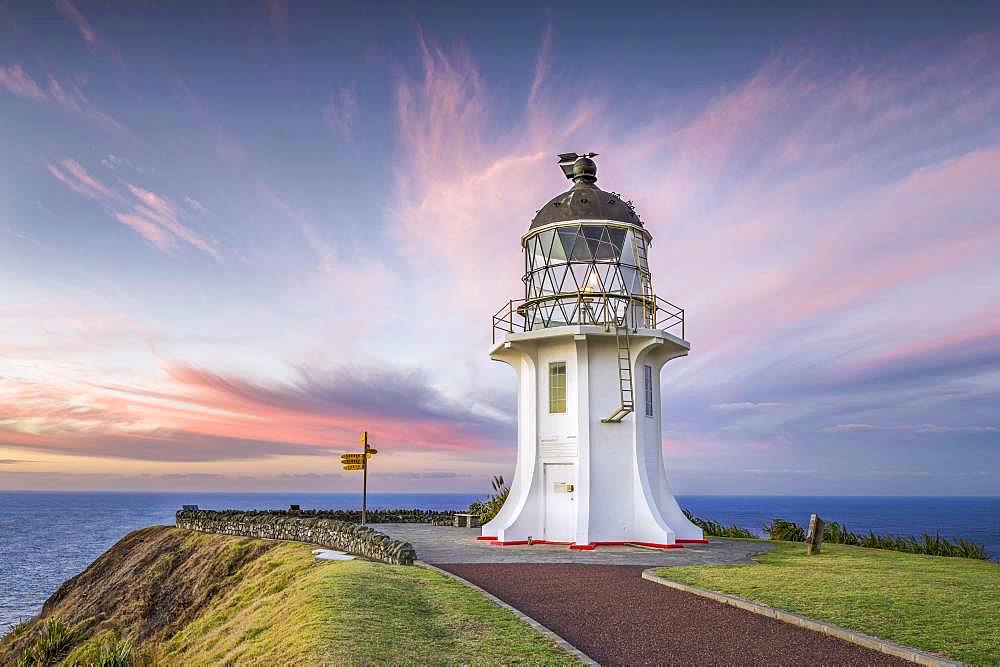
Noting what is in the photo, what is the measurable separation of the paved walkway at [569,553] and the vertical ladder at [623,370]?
11.9 feet

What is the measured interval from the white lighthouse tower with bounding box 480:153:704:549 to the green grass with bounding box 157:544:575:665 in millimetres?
7624

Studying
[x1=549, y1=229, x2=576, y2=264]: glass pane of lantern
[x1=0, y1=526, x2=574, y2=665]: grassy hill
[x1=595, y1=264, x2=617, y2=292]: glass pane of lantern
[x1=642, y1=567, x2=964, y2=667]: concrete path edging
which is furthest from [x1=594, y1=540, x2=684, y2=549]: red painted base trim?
[x1=549, y1=229, x2=576, y2=264]: glass pane of lantern

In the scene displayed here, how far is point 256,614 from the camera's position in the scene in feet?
47.1

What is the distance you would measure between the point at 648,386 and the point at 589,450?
9.23ft

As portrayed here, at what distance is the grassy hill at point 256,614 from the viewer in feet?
31.6

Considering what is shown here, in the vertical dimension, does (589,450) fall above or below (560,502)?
above

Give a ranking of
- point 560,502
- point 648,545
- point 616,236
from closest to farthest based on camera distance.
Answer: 1. point 648,545
2. point 560,502
3. point 616,236

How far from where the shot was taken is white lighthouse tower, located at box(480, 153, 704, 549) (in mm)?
22391

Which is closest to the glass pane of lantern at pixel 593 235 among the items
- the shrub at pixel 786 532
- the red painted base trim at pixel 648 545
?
the red painted base trim at pixel 648 545

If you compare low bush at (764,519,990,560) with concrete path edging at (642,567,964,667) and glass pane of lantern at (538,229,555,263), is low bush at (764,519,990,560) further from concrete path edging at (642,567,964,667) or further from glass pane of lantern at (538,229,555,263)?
concrete path edging at (642,567,964,667)

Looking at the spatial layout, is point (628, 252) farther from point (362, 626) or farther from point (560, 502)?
point (362, 626)

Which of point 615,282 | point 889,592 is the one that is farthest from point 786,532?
point 889,592

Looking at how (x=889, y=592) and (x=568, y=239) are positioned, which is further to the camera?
(x=568, y=239)

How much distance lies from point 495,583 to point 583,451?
857 centimetres
